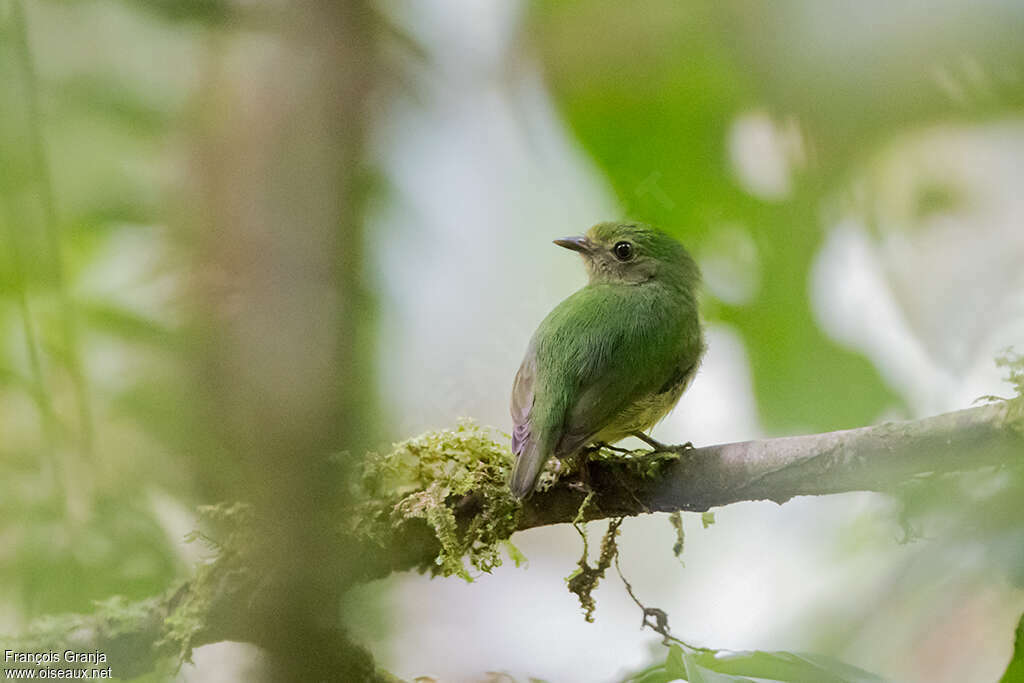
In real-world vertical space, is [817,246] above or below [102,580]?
above

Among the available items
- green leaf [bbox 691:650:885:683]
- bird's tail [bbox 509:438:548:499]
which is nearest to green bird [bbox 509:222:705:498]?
bird's tail [bbox 509:438:548:499]

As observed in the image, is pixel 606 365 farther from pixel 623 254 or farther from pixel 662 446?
pixel 623 254

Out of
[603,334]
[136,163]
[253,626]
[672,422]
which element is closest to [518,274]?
[603,334]

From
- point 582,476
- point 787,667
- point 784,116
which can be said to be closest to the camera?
point 787,667

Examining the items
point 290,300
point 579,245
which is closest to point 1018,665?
point 290,300

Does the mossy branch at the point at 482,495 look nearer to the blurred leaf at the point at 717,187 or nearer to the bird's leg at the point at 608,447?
the bird's leg at the point at 608,447

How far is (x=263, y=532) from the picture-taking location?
2.58 feet

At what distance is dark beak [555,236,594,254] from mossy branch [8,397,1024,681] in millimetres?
621

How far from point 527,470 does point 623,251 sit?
90 cm

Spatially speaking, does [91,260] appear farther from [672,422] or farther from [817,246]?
[672,422]

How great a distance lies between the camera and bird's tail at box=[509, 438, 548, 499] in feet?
5.02

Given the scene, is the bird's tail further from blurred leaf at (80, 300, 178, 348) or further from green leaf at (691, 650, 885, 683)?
blurred leaf at (80, 300, 178, 348)

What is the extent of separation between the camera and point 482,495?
164 centimetres

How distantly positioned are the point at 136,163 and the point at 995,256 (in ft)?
4.20
